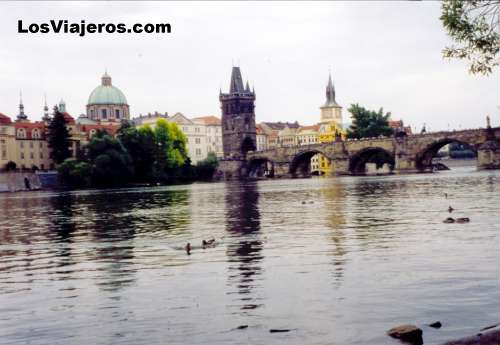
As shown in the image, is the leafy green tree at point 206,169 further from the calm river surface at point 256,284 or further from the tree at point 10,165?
the calm river surface at point 256,284

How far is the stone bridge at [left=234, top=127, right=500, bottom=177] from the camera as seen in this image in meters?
113

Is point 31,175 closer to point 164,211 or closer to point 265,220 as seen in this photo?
point 164,211

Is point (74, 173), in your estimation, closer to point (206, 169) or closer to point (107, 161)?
point (107, 161)

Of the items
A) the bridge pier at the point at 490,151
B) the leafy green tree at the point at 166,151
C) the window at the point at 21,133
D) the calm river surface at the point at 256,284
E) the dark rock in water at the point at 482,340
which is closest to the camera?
the dark rock in water at the point at 482,340

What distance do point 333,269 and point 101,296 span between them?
19.4 feet

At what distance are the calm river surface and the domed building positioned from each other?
520 feet

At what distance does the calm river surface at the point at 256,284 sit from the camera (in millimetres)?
12664

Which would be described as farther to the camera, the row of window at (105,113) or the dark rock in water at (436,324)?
the row of window at (105,113)

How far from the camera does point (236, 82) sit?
18238cm

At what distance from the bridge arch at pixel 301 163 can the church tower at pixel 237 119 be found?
17242mm

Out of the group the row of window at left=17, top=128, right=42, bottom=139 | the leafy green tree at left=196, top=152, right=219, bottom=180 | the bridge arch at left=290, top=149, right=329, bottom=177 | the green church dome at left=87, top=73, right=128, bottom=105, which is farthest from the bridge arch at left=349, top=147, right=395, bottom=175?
the green church dome at left=87, top=73, right=128, bottom=105

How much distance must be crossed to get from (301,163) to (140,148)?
49.7 m

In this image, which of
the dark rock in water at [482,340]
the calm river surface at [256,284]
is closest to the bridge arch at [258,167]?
the calm river surface at [256,284]

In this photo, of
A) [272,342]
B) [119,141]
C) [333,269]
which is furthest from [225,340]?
[119,141]
